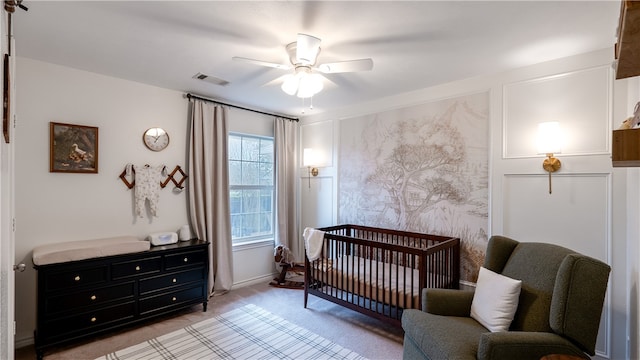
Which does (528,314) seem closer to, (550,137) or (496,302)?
(496,302)

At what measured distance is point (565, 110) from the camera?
2.43 metres

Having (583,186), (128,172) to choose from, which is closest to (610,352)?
(583,186)

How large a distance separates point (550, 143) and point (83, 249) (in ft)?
12.9

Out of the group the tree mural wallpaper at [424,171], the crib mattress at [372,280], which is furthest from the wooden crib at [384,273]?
the tree mural wallpaper at [424,171]

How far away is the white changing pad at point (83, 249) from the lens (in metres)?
2.35

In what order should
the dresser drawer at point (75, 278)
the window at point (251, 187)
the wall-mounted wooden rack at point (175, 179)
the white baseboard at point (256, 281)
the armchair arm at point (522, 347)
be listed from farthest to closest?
1. the window at point (251, 187)
2. the white baseboard at point (256, 281)
3. the wall-mounted wooden rack at point (175, 179)
4. the dresser drawer at point (75, 278)
5. the armchair arm at point (522, 347)

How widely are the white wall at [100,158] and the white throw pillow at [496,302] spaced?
3121mm

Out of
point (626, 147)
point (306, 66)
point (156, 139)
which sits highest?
point (306, 66)

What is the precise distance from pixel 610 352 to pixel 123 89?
15.9 feet

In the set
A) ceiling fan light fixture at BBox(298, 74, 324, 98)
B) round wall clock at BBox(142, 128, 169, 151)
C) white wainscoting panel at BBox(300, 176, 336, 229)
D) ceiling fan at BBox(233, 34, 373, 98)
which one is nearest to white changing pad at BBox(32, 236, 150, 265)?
round wall clock at BBox(142, 128, 169, 151)

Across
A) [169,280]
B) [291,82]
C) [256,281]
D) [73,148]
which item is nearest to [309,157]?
[256,281]

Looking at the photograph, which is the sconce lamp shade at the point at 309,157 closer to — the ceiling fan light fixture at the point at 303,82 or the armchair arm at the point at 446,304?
the ceiling fan light fixture at the point at 303,82

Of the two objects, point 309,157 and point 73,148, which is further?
point 309,157

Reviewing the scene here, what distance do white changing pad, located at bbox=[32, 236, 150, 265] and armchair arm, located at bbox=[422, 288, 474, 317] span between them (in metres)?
2.57
